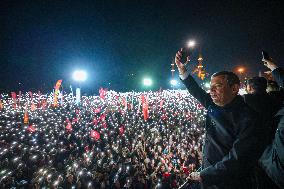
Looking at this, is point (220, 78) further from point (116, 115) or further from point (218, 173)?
point (116, 115)

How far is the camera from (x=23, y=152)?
10562 millimetres

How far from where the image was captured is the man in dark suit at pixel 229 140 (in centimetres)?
217

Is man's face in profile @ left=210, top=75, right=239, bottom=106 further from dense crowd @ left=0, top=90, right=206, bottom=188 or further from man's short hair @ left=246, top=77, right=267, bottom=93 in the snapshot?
dense crowd @ left=0, top=90, right=206, bottom=188

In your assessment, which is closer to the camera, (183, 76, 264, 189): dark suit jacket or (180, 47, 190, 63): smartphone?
(183, 76, 264, 189): dark suit jacket

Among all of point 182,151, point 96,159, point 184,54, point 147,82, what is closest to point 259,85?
point 184,54

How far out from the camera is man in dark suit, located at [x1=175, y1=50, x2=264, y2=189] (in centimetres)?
217

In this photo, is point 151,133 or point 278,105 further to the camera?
point 151,133

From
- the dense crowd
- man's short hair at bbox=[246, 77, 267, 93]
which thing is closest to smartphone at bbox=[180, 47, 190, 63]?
man's short hair at bbox=[246, 77, 267, 93]

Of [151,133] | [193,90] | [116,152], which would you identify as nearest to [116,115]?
→ [151,133]

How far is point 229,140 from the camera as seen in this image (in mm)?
2340

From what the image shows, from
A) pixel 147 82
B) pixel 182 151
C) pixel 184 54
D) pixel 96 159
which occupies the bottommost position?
pixel 182 151

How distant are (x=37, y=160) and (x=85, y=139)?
12.1 feet

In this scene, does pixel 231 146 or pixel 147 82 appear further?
pixel 147 82

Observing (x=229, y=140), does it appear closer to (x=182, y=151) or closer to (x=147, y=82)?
(x=182, y=151)
